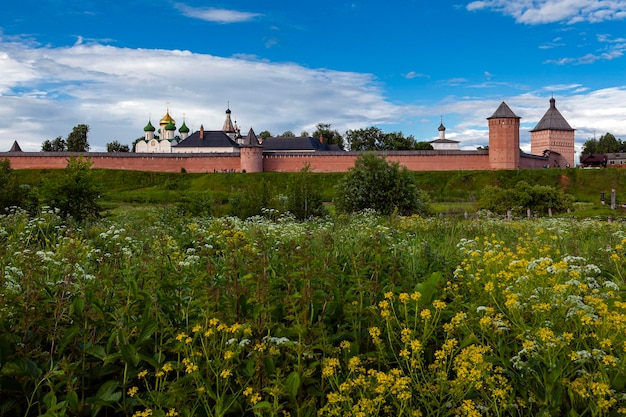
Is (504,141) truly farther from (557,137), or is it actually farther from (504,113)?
(557,137)

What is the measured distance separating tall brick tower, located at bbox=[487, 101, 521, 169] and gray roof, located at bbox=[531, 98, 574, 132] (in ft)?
A: 50.4

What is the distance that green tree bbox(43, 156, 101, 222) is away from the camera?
12742 mm

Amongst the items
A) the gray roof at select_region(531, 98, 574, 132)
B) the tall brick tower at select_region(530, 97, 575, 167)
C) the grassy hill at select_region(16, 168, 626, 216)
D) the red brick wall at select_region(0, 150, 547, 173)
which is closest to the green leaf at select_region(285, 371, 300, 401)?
the grassy hill at select_region(16, 168, 626, 216)

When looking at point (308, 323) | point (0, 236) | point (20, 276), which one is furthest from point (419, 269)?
point (0, 236)

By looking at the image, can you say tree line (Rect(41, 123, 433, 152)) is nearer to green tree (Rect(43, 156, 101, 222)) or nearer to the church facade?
the church facade

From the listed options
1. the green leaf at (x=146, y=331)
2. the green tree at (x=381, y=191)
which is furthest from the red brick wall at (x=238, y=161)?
the green leaf at (x=146, y=331)

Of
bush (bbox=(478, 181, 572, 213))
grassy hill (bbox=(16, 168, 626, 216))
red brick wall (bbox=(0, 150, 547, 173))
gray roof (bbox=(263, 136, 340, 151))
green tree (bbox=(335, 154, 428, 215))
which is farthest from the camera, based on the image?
gray roof (bbox=(263, 136, 340, 151))

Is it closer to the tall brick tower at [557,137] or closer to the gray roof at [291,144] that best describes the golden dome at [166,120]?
Answer: the gray roof at [291,144]

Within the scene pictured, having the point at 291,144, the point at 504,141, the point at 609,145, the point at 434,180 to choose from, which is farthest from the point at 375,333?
the point at 609,145

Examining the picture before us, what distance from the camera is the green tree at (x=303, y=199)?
17.0 metres

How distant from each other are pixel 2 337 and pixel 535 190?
25858 millimetres

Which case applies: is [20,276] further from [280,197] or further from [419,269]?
[280,197]

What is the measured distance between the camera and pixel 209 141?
64.5 m

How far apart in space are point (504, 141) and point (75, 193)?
4522 centimetres
